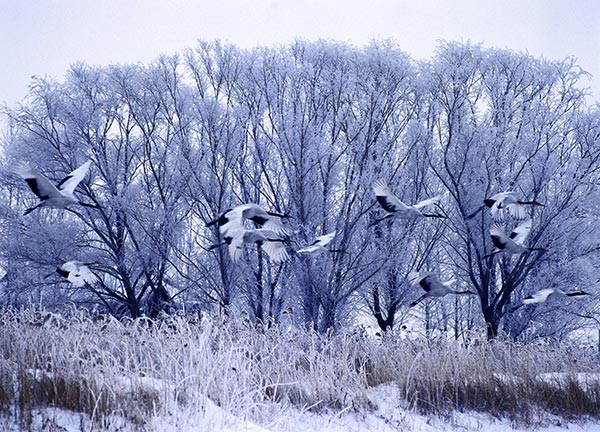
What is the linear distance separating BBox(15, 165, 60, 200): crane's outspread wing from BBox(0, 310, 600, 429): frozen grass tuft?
4.36 ft

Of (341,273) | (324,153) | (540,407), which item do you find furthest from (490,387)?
(324,153)

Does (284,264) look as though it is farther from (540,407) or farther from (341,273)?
(540,407)

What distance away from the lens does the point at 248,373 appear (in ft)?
18.3

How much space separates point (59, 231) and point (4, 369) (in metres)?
12.8

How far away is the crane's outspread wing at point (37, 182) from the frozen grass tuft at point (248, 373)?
4.36 ft

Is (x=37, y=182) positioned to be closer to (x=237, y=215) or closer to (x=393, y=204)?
(x=237, y=215)

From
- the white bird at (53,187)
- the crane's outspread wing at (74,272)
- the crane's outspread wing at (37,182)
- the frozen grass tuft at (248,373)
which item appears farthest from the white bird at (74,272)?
the crane's outspread wing at (37,182)

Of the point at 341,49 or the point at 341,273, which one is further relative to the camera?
the point at 341,49

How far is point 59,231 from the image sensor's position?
17.1 metres

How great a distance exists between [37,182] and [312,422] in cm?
387

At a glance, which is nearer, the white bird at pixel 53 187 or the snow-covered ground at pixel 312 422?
the snow-covered ground at pixel 312 422

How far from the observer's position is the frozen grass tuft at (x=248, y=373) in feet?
16.1

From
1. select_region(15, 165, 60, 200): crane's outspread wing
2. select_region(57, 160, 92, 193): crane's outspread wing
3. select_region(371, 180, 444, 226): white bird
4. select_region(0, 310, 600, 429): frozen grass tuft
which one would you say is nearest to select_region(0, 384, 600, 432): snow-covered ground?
select_region(0, 310, 600, 429): frozen grass tuft

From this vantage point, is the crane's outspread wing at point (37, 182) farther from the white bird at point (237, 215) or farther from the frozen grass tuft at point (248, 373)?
the white bird at point (237, 215)
